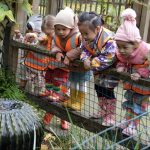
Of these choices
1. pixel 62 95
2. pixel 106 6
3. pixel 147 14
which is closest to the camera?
pixel 62 95

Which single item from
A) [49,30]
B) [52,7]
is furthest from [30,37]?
[52,7]

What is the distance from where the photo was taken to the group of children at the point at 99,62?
11.6ft

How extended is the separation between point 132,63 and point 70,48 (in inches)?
34.7

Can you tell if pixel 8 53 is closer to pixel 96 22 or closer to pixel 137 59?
pixel 96 22

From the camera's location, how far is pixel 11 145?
2955mm

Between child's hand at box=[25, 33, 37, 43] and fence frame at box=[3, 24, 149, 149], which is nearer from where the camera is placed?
fence frame at box=[3, 24, 149, 149]

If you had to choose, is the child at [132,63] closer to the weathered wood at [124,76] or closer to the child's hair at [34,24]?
the weathered wood at [124,76]

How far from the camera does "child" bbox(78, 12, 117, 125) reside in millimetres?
3727

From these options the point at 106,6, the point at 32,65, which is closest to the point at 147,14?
the point at 106,6

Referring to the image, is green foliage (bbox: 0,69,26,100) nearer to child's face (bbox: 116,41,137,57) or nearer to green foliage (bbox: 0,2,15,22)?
green foliage (bbox: 0,2,15,22)

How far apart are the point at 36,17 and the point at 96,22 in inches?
94.0

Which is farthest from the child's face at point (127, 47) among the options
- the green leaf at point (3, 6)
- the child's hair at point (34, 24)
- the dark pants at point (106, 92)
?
the child's hair at point (34, 24)

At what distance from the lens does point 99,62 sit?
3.70 m

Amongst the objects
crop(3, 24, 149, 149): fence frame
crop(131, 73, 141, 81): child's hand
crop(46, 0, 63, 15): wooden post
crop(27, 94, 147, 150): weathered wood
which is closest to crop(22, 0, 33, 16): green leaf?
crop(3, 24, 149, 149): fence frame
